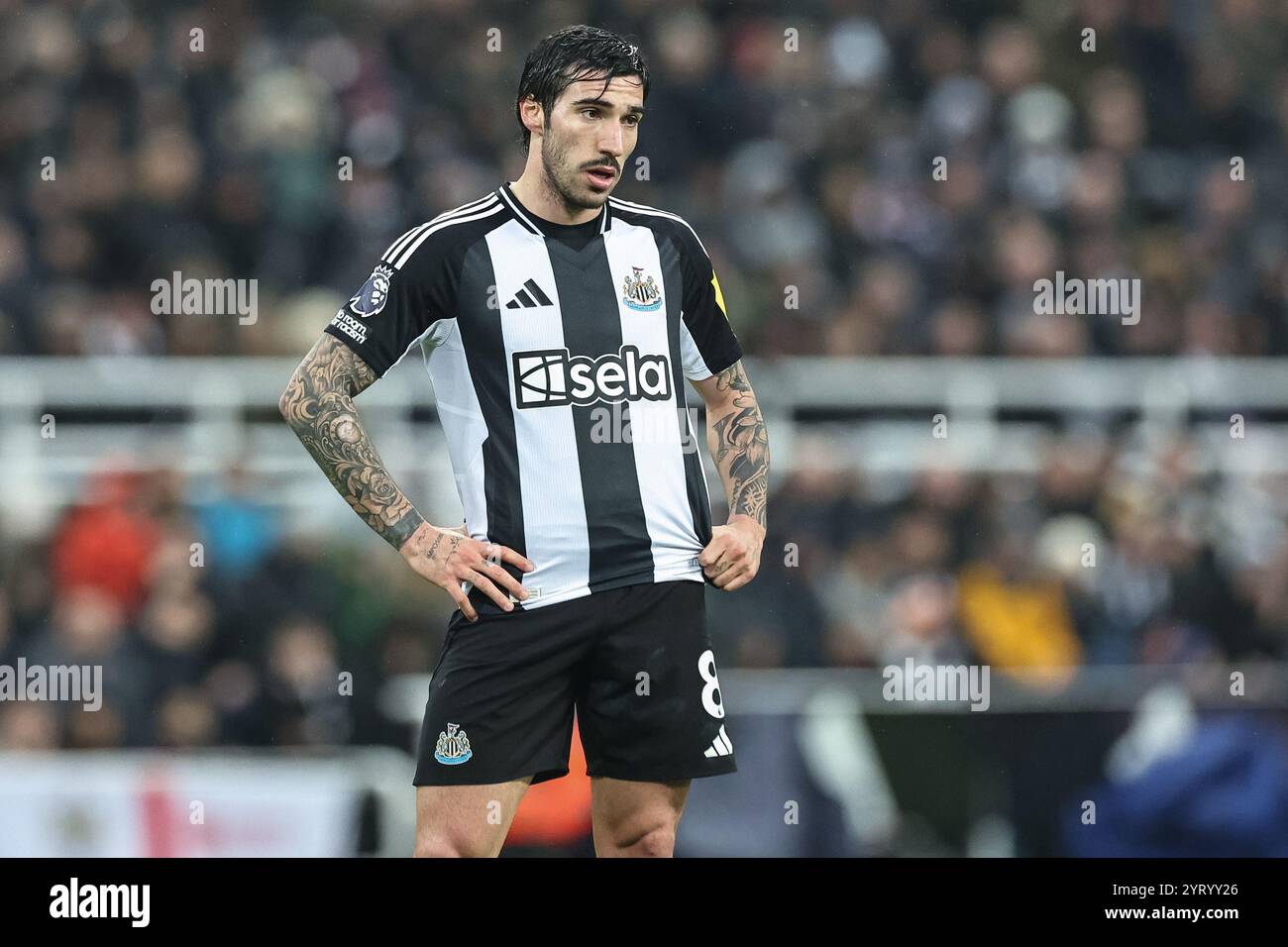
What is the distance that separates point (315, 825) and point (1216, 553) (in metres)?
4.00

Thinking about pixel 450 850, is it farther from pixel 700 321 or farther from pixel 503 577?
pixel 700 321

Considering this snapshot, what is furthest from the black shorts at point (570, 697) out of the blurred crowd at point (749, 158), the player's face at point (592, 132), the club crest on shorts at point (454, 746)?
the blurred crowd at point (749, 158)

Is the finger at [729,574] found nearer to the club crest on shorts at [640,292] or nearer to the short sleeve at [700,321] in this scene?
the short sleeve at [700,321]

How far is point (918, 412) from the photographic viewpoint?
25.6 feet

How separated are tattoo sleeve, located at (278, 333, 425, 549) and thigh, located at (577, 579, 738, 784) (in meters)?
0.56

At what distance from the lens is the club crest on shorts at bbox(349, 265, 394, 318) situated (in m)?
4.24

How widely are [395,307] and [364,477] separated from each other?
1.35ft

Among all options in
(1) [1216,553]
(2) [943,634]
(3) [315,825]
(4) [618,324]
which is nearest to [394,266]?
(4) [618,324]

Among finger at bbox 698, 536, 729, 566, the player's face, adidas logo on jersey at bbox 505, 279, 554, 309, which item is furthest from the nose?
finger at bbox 698, 536, 729, 566

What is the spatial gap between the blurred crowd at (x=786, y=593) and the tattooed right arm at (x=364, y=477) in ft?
9.62

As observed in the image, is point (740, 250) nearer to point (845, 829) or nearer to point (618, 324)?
point (845, 829)

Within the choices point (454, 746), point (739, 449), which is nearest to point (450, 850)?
point (454, 746)

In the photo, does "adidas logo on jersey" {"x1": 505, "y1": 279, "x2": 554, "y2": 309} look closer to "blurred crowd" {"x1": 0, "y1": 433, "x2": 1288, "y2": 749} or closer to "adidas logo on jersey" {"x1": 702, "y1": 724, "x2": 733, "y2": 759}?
"adidas logo on jersey" {"x1": 702, "y1": 724, "x2": 733, "y2": 759}

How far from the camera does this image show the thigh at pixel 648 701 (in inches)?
167
